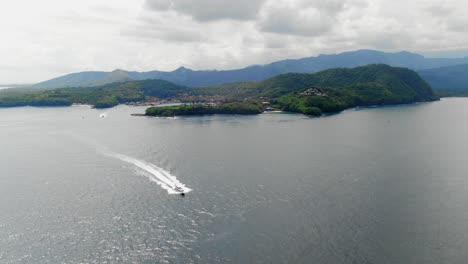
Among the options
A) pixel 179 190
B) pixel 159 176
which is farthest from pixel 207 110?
pixel 179 190

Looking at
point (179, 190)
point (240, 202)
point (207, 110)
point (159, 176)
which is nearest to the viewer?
point (240, 202)

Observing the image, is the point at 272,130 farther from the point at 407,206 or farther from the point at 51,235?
the point at 51,235

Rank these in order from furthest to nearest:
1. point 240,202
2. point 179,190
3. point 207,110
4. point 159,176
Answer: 1. point 207,110
2. point 159,176
3. point 179,190
4. point 240,202

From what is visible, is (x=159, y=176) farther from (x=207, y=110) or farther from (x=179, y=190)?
(x=207, y=110)

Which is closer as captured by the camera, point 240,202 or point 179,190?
point 240,202

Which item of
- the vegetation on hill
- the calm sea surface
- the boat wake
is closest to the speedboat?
the boat wake

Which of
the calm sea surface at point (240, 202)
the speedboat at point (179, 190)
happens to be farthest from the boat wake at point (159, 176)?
the calm sea surface at point (240, 202)
